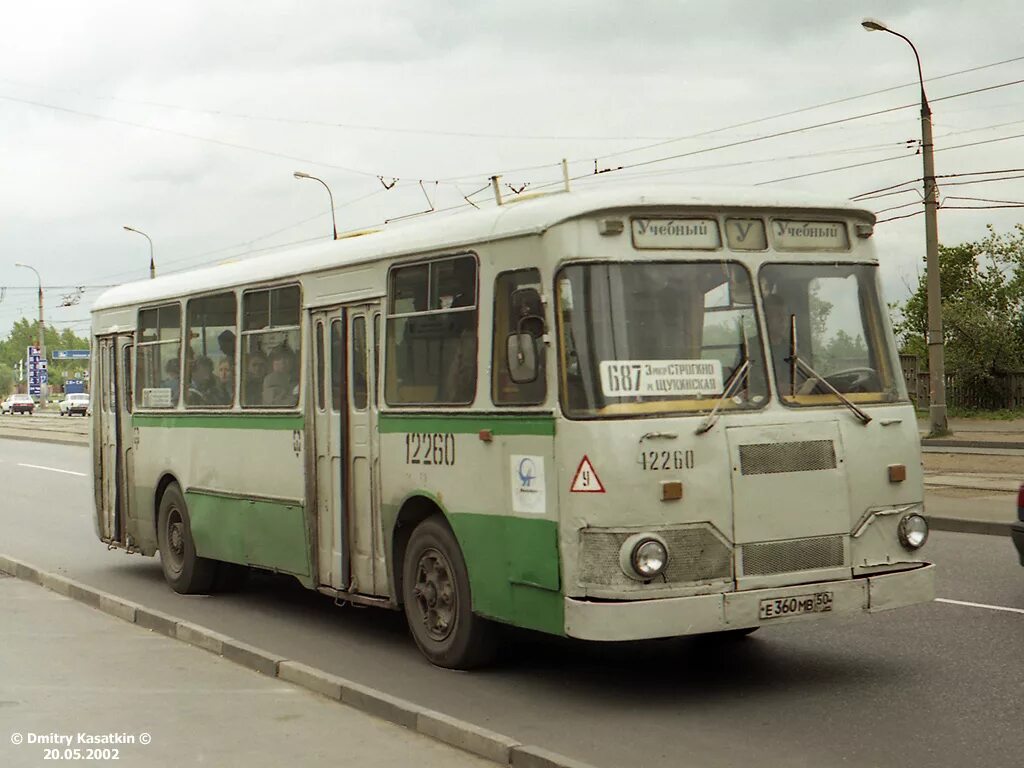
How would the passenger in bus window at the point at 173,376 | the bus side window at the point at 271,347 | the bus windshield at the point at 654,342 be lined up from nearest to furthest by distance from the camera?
the bus windshield at the point at 654,342 < the bus side window at the point at 271,347 < the passenger in bus window at the point at 173,376

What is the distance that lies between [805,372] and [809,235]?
2.73 feet

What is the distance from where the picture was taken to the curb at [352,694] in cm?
654

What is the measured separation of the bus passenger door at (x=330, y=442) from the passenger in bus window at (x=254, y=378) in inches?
39.0

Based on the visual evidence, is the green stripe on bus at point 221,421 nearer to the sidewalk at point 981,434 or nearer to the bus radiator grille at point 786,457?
the bus radiator grille at point 786,457

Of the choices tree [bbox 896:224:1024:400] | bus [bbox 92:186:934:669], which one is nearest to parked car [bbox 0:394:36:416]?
tree [bbox 896:224:1024:400]

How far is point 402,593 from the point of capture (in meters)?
9.55

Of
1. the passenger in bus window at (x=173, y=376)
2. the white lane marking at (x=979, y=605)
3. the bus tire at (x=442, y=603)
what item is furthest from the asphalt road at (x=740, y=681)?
the passenger in bus window at (x=173, y=376)

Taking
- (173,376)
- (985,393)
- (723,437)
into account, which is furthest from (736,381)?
(985,393)

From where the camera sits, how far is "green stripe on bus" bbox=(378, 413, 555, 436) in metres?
8.06

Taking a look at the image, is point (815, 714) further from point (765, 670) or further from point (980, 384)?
point (980, 384)

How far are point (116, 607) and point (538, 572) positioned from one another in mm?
4703

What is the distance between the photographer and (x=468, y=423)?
8.77 metres

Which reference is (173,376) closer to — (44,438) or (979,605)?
(979,605)

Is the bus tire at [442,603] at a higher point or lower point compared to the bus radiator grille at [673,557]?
lower
